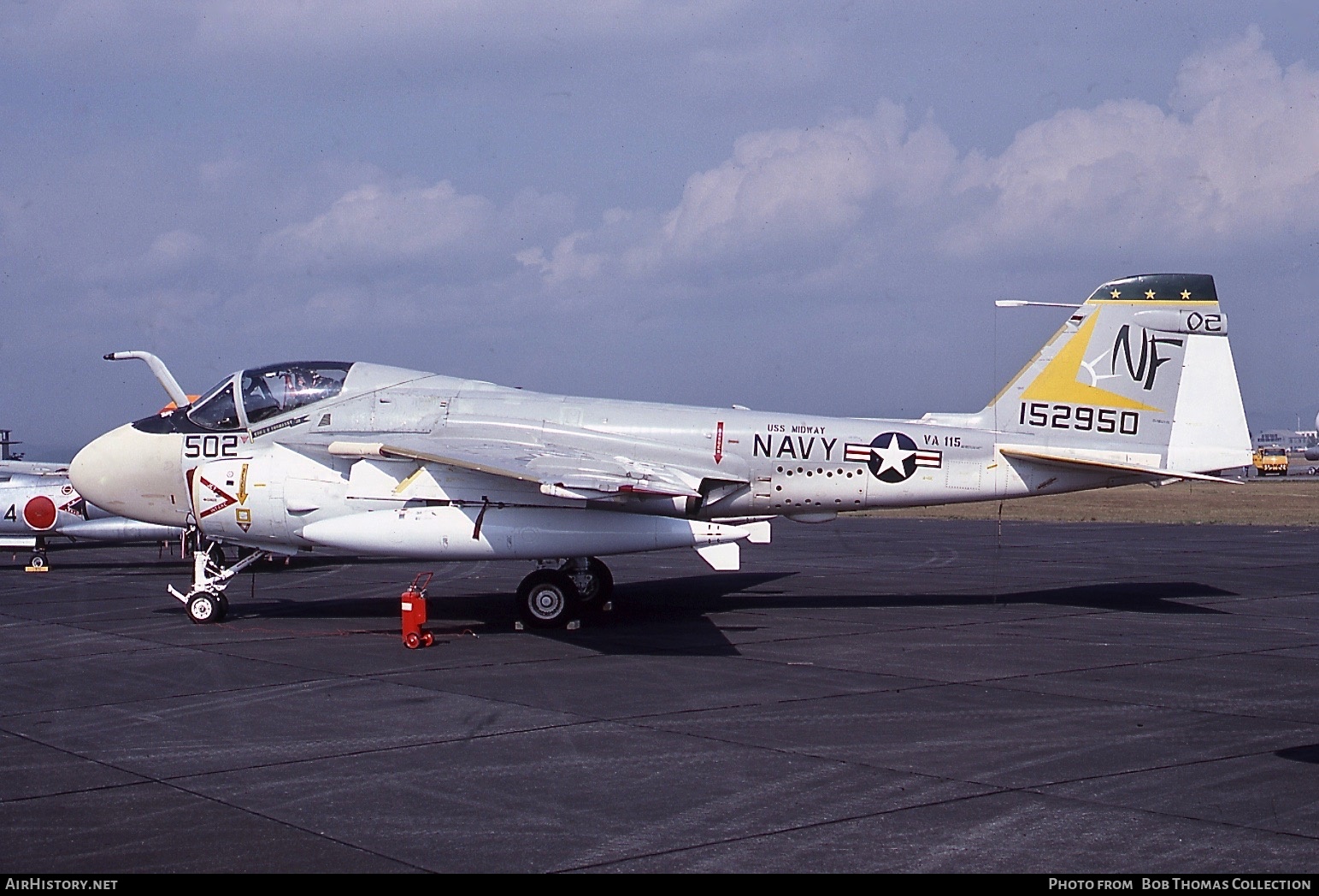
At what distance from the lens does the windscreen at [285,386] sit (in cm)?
1558

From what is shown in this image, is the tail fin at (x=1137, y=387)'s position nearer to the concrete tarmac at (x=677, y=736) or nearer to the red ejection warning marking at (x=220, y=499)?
the concrete tarmac at (x=677, y=736)

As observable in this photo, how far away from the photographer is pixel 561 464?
14469mm

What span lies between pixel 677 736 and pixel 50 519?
20120 mm

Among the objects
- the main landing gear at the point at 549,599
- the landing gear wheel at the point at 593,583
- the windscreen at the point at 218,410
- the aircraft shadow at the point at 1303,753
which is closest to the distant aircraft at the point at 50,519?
the windscreen at the point at 218,410

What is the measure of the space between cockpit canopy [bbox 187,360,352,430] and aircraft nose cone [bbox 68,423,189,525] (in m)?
0.55

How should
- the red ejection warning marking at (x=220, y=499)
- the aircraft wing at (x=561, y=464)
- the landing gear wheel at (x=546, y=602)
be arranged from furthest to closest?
the red ejection warning marking at (x=220, y=499) → the landing gear wheel at (x=546, y=602) → the aircraft wing at (x=561, y=464)

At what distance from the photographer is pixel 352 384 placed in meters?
15.8

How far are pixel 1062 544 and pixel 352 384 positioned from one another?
18047 millimetres

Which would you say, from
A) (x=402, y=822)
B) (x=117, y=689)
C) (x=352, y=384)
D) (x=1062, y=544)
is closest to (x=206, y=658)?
(x=117, y=689)

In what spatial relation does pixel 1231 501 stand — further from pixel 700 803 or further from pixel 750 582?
pixel 700 803

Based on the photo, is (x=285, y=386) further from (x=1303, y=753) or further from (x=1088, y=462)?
(x=1303, y=753)

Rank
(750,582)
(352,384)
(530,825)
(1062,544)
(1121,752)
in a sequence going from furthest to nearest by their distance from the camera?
(1062,544), (750,582), (352,384), (1121,752), (530,825)

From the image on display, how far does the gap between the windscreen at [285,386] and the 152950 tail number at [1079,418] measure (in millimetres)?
8908

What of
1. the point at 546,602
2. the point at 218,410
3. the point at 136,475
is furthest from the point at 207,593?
the point at 546,602
